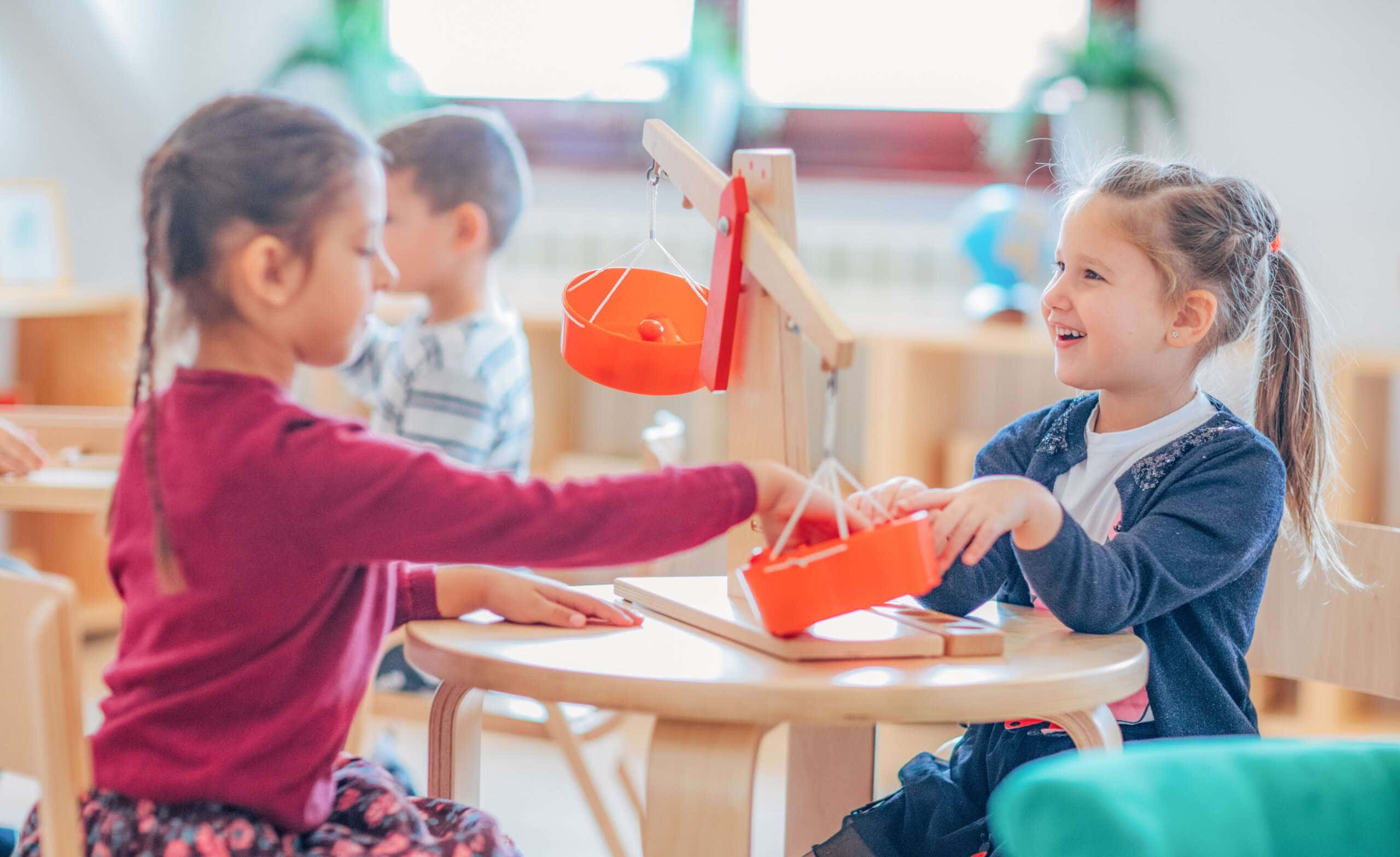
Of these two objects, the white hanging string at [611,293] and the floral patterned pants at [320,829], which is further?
the white hanging string at [611,293]

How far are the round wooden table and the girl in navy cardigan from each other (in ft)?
0.29

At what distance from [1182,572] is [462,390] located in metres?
1.21

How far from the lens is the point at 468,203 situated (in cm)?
206

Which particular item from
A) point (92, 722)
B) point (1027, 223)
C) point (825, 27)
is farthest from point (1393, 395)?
point (92, 722)

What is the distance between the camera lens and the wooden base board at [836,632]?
0.97 metres

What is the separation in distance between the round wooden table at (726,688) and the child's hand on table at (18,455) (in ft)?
2.00

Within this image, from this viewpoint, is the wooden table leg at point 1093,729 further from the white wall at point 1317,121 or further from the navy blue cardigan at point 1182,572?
the white wall at point 1317,121

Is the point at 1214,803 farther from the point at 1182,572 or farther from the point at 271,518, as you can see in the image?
the point at 271,518

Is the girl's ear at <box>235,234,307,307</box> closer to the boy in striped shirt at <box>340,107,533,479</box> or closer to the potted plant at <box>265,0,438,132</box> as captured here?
the boy in striped shirt at <box>340,107,533,479</box>

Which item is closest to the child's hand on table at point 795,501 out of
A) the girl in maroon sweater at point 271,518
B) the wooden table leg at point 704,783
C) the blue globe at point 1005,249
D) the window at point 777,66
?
the girl in maroon sweater at point 271,518

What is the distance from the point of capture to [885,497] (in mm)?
1104

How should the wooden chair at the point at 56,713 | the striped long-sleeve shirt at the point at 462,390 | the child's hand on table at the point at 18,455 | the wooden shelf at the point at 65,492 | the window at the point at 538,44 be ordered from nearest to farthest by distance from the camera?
the wooden chair at the point at 56,713 → the child's hand on table at the point at 18,455 → the wooden shelf at the point at 65,492 → the striped long-sleeve shirt at the point at 462,390 → the window at the point at 538,44

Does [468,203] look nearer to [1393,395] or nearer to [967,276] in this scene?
[967,276]

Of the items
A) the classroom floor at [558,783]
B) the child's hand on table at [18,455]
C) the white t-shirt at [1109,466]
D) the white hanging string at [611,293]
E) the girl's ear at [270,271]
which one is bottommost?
the classroom floor at [558,783]
